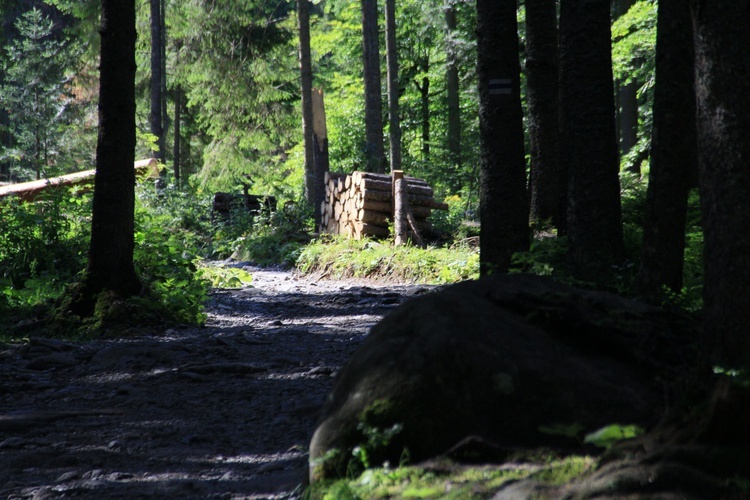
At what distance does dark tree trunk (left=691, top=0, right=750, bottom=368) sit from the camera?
11.0ft

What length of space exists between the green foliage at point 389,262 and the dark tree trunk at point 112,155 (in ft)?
16.8

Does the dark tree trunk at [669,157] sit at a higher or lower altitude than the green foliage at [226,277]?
higher

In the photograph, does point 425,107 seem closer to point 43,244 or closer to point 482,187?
point 43,244

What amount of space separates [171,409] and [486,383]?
9.60ft

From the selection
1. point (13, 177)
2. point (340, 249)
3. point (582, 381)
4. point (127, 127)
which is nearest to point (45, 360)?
point (127, 127)

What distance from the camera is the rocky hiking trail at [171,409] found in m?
3.93

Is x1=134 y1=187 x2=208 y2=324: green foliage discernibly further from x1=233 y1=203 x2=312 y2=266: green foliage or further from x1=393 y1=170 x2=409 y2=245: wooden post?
x1=233 y1=203 x2=312 y2=266: green foliage

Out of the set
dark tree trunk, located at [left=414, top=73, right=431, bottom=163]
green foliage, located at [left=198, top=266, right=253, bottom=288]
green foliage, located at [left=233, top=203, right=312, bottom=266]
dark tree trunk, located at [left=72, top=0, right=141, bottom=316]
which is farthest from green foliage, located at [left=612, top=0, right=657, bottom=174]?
dark tree trunk, located at [left=414, top=73, right=431, bottom=163]

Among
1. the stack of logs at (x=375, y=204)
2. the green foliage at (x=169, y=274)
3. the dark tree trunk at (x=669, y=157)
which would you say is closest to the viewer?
the dark tree trunk at (x=669, y=157)

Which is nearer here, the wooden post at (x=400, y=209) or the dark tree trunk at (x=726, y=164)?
the dark tree trunk at (x=726, y=164)

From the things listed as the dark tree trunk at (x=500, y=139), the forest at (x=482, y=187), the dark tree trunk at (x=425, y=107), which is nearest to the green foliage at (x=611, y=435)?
the forest at (x=482, y=187)

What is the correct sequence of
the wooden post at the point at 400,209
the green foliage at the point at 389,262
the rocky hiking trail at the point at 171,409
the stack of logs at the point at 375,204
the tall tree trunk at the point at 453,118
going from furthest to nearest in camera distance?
the tall tree trunk at the point at 453,118 → the stack of logs at the point at 375,204 → the wooden post at the point at 400,209 → the green foliage at the point at 389,262 → the rocky hiking trail at the point at 171,409

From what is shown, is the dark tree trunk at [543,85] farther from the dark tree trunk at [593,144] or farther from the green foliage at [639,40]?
the green foliage at [639,40]

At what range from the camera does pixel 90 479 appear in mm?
3953
